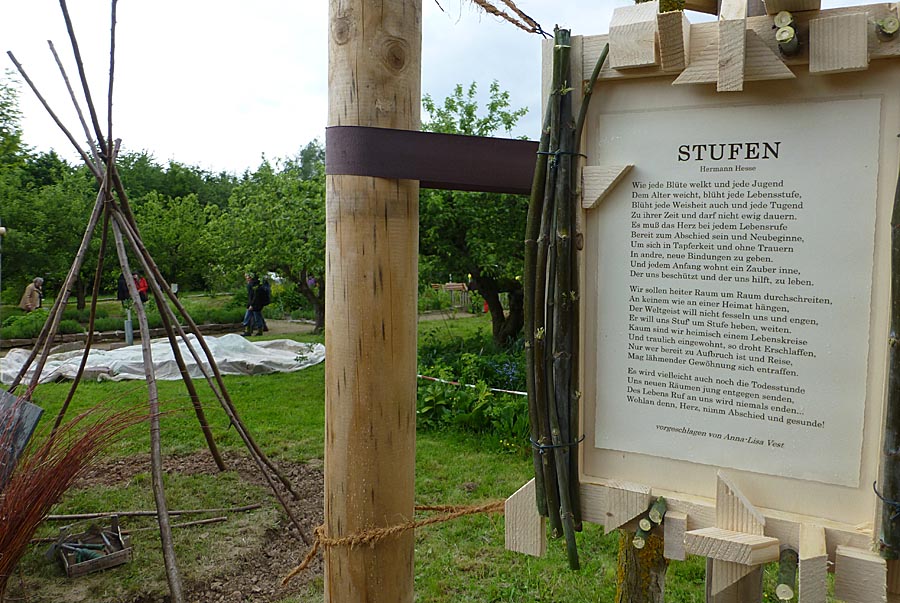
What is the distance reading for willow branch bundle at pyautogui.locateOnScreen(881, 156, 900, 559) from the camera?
1401mm

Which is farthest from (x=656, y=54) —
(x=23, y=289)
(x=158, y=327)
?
(x=23, y=289)

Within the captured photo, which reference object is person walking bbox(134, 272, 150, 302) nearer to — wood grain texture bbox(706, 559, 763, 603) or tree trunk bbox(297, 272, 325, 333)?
tree trunk bbox(297, 272, 325, 333)

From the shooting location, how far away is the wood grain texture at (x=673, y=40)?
152cm

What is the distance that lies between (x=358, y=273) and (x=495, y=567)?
2637 mm

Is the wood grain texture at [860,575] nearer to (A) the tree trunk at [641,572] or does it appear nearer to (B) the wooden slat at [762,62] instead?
(B) the wooden slat at [762,62]

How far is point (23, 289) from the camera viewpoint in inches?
615

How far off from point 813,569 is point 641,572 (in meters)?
1.43

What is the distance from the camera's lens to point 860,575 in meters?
1.45

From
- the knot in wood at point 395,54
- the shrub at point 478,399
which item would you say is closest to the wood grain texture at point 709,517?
the knot in wood at point 395,54

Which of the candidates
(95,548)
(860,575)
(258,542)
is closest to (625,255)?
(860,575)

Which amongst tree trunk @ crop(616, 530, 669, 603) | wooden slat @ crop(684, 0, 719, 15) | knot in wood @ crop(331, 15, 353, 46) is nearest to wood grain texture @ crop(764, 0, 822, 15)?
knot in wood @ crop(331, 15, 353, 46)

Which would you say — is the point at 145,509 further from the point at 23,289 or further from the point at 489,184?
the point at 23,289

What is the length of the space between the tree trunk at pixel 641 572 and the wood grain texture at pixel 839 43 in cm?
180

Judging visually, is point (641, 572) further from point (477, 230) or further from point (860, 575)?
point (477, 230)
